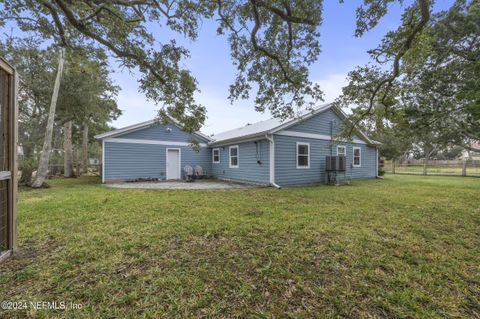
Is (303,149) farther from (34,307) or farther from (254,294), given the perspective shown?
(34,307)

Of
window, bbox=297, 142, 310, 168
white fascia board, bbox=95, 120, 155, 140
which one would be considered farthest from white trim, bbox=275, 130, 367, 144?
white fascia board, bbox=95, 120, 155, 140

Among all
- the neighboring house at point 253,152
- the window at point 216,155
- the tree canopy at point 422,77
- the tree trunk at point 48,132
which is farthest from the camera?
the window at point 216,155

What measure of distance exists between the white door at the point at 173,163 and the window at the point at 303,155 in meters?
6.94

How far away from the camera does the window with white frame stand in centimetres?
1116

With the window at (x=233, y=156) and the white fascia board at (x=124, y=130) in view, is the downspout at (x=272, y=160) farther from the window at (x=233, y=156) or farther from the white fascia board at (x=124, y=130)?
the white fascia board at (x=124, y=130)

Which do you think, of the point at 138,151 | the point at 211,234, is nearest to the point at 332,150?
the point at 211,234

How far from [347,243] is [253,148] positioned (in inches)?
287

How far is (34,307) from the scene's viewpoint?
5.43 feet

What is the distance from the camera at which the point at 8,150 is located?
91.5 inches

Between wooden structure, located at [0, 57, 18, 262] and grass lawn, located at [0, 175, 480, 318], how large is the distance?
1.43 feet

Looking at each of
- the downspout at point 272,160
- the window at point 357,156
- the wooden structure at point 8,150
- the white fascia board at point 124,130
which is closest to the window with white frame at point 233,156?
the downspout at point 272,160

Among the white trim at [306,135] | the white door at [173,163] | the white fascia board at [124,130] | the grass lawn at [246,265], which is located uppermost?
the white fascia board at [124,130]

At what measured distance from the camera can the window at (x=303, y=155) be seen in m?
9.95

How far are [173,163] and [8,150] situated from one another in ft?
33.3
